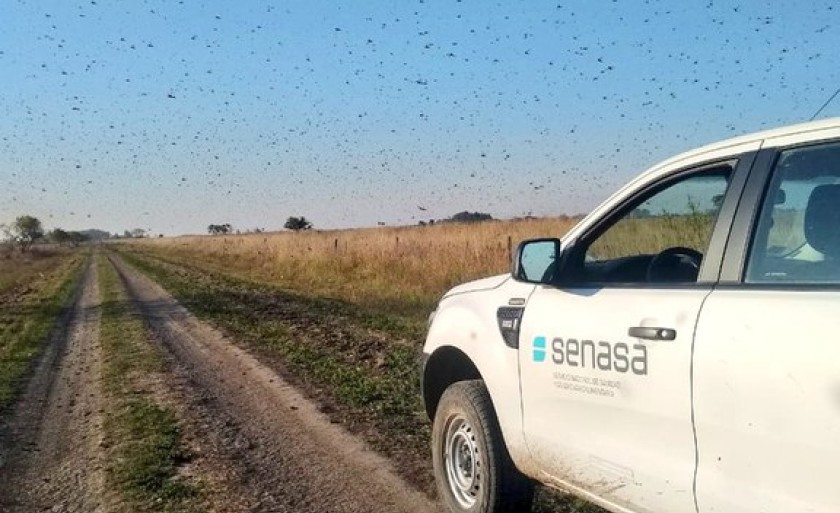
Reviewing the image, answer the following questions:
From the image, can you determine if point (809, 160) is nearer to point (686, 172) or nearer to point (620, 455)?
point (686, 172)

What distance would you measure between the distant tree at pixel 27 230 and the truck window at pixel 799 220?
106m

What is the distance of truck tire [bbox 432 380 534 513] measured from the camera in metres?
4.00

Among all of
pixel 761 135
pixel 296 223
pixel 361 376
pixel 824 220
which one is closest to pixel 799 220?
pixel 824 220

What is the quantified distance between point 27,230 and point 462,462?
121 metres

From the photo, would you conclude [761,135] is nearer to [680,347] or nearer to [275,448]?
[680,347]

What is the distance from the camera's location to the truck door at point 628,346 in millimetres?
2799

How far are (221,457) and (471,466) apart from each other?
7.65 feet

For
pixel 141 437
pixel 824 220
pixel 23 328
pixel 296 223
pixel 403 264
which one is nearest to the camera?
pixel 824 220

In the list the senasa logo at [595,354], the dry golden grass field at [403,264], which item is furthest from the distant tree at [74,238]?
the senasa logo at [595,354]

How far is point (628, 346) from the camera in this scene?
2986 millimetres

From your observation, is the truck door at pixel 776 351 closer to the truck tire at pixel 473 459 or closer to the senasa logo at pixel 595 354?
the senasa logo at pixel 595 354

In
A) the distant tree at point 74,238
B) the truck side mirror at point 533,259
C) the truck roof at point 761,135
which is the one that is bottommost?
the distant tree at point 74,238

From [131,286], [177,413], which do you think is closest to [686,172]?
[177,413]

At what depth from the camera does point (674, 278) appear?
337cm
